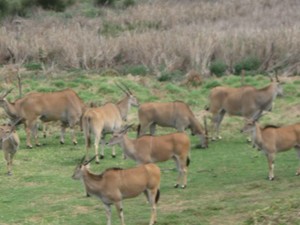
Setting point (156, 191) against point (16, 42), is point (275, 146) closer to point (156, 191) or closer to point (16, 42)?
point (156, 191)

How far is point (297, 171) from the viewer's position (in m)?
13.3

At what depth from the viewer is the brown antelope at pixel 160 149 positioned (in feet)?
41.8

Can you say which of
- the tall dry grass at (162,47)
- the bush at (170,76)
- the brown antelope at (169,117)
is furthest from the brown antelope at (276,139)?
the tall dry grass at (162,47)

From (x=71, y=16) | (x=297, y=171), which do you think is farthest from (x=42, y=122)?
(x=71, y=16)

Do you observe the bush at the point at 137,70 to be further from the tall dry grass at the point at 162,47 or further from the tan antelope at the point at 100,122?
the tan antelope at the point at 100,122

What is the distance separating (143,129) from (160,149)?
3990 millimetres

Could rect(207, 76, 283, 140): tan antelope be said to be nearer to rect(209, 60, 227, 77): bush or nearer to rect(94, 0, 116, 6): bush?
rect(209, 60, 227, 77): bush

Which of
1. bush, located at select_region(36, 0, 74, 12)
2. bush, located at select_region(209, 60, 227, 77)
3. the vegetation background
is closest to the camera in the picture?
the vegetation background

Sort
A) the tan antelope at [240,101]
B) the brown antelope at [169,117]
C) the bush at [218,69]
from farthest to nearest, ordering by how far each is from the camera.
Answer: the bush at [218,69]
the tan antelope at [240,101]
the brown antelope at [169,117]

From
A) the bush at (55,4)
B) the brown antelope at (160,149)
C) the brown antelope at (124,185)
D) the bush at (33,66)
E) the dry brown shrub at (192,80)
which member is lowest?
the bush at (55,4)

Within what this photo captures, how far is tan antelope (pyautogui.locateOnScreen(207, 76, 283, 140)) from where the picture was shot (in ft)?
57.2

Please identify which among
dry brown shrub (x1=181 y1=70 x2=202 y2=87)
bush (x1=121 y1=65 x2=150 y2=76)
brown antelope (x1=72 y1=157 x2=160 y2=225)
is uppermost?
brown antelope (x1=72 y1=157 x2=160 y2=225)

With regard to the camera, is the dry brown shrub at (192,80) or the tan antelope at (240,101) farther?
the dry brown shrub at (192,80)

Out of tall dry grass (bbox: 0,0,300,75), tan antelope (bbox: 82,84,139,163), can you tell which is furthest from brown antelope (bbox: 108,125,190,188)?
tall dry grass (bbox: 0,0,300,75)
